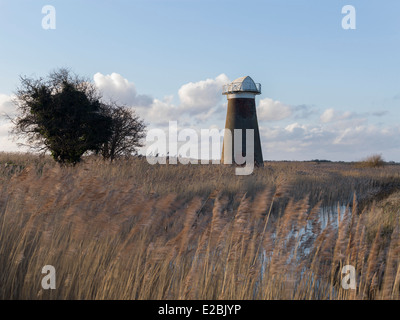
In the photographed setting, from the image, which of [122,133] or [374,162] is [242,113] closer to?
[122,133]

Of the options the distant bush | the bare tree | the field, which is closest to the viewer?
the field

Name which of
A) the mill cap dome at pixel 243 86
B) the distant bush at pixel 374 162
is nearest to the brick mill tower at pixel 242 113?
the mill cap dome at pixel 243 86

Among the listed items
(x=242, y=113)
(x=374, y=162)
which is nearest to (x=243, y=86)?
(x=242, y=113)

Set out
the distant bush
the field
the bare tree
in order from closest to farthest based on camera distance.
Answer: the field → the bare tree → the distant bush

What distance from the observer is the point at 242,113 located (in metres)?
23.6

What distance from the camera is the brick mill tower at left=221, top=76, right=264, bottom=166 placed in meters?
23.6

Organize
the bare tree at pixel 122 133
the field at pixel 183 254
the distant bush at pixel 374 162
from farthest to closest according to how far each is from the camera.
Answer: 1. the distant bush at pixel 374 162
2. the bare tree at pixel 122 133
3. the field at pixel 183 254

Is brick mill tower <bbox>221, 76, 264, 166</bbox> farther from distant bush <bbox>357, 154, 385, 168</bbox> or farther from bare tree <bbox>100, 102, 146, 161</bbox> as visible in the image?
distant bush <bbox>357, 154, 385, 168</bbox>

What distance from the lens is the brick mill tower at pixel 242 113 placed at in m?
23.6

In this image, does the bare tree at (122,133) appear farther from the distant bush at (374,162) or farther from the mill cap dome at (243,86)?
the distant bush at (374,162)

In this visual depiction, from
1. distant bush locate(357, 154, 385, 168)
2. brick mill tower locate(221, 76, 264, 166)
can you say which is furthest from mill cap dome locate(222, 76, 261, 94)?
distant bush locate(357, 154, 385, 168)

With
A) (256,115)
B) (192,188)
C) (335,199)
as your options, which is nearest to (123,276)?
(192,188)

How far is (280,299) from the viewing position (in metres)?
3.41
